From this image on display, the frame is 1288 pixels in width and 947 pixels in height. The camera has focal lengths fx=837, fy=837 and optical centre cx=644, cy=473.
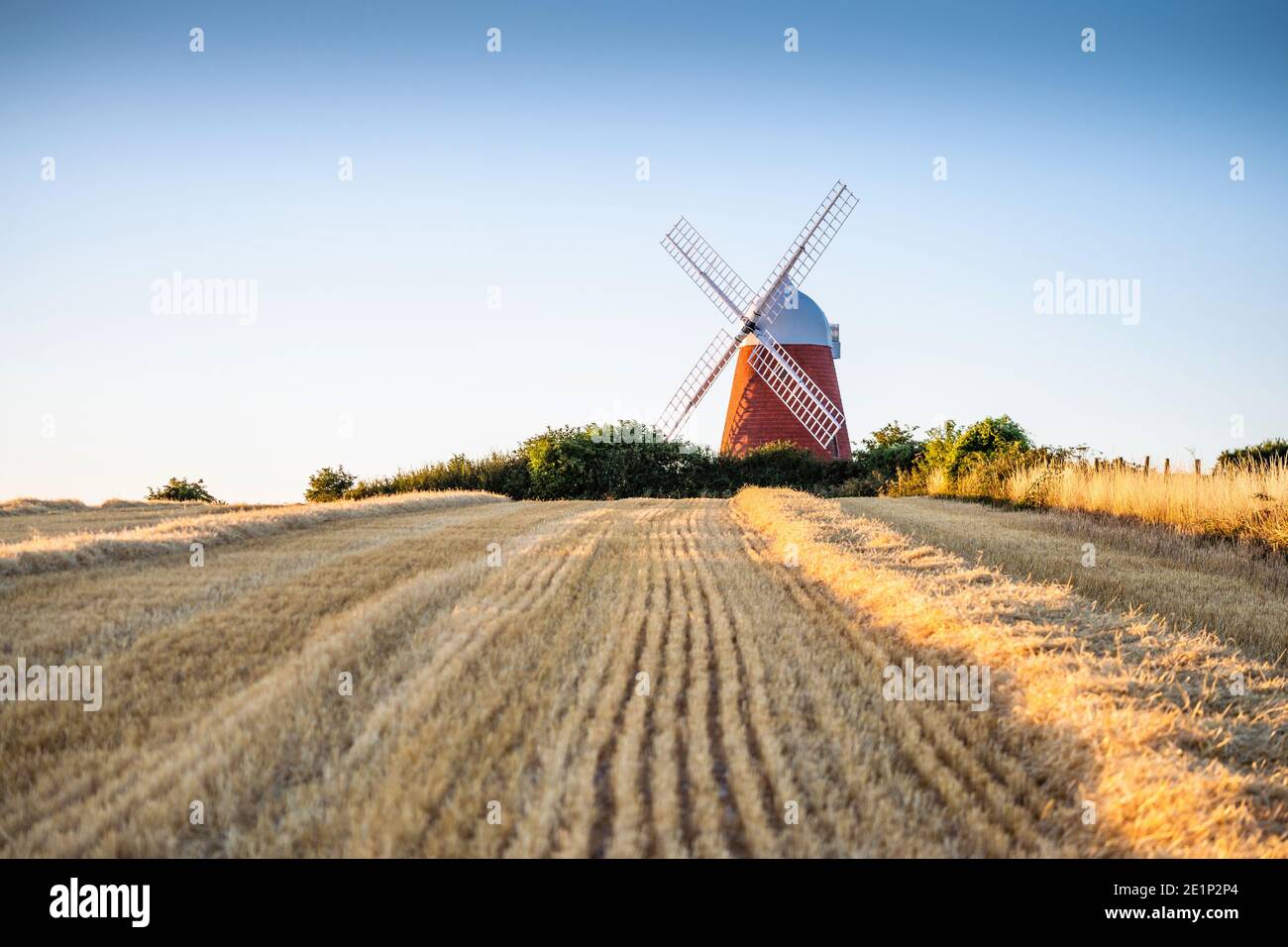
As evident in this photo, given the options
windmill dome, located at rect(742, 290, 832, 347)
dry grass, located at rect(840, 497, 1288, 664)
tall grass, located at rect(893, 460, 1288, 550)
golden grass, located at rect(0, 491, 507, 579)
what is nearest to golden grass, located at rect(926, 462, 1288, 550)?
tall grass, located at rect(893, 460, 1288, 550)

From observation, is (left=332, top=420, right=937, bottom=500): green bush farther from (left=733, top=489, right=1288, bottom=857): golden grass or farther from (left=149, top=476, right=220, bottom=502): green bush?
(left=733, top=489, right=1288, bottom=857): golden grass

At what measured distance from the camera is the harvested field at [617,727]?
12.4 feet

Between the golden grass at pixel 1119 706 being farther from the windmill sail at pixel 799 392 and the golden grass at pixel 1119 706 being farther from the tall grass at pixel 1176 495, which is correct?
the windmill sail at pixel 799 392

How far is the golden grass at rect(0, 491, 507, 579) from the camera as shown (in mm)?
9023

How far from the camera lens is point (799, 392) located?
112 ft

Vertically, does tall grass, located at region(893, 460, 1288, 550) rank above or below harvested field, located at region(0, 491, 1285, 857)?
above

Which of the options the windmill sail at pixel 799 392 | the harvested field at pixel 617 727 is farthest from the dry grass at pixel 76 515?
the windmill sail at pixel 799 392

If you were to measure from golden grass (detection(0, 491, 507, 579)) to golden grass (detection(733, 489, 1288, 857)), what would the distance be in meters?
8.44

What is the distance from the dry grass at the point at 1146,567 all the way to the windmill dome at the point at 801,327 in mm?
17823

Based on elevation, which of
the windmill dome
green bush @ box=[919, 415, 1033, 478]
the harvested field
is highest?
the windmill dome

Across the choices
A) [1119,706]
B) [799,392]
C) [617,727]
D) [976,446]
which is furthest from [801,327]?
[617,727]

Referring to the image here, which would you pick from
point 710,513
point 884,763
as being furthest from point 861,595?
point 710,513

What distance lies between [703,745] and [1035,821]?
1666 mm

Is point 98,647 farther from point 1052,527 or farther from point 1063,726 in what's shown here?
point 1052,527
